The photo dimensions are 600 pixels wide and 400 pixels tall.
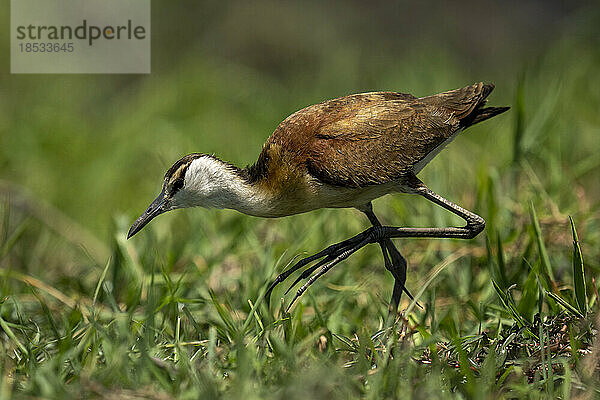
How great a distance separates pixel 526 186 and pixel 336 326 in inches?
76.9

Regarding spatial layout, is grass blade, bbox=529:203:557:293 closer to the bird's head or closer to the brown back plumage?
the brown back plumage

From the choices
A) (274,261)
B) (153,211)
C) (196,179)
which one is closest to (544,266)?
(274,261)

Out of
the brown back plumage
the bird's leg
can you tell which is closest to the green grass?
the bird's leg

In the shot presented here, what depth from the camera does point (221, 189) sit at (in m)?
3.28

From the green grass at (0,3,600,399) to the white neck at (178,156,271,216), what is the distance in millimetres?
417

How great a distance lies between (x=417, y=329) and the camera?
3.24 meters

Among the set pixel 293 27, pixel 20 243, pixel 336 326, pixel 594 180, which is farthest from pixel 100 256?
pixel 293 27

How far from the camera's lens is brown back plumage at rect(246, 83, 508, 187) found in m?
3.17

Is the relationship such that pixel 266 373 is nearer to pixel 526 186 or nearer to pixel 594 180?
pixel 526 186

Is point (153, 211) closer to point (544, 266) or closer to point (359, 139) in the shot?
point (359, 139)

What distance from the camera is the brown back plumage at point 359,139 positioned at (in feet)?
10.4

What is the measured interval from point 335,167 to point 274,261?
112cm

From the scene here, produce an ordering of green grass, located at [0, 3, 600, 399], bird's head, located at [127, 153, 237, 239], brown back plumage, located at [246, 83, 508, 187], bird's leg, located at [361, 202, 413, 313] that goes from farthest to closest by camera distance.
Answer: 1. bird's leg, located at [361, 202, 413, 313]
2. bird's head, located at [127, 153, 237, 239]
3. brown back plumage, located at [246, 83, 508, 187]
4. green grass, located at [0, 3, 600, 399]

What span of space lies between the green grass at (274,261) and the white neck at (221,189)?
0.42 meters
